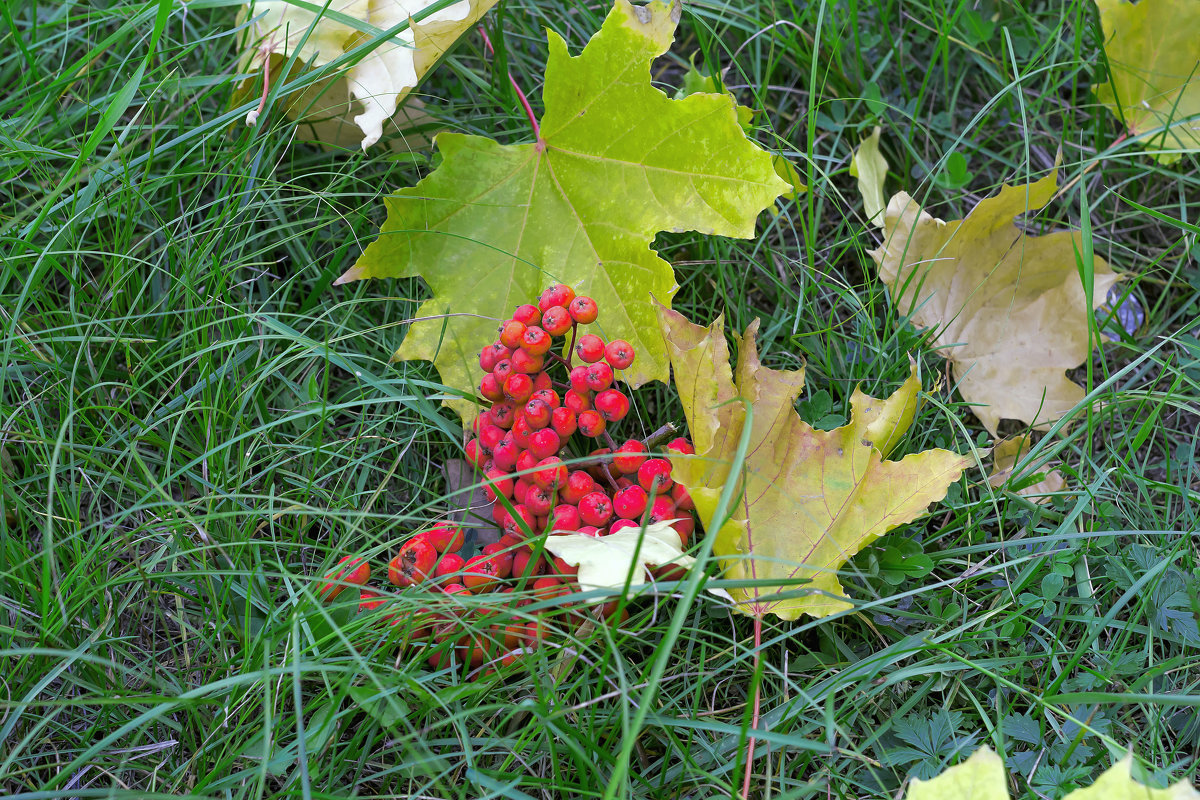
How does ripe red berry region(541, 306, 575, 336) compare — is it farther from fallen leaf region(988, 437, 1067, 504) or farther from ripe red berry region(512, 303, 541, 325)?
fallen leaf region(988, 437, 1067, 504)

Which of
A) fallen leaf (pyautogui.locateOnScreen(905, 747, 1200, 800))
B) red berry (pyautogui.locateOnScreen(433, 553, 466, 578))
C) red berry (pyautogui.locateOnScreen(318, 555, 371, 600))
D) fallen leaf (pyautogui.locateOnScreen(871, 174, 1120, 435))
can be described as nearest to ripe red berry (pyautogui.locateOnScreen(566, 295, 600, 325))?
red berry (pyautogui.locateOnScreen(433, 553, 466, 578))

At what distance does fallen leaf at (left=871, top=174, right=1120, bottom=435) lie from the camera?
2.16 m

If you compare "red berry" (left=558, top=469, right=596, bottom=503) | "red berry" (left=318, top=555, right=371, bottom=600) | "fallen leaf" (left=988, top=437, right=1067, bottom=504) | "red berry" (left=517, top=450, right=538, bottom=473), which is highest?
"red berry" (left=517, top=450, right=538, bottom=473)

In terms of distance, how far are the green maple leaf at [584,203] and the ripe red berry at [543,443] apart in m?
0.26

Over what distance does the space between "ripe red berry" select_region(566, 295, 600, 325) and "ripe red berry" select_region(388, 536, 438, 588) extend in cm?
57

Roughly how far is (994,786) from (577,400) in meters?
1.02

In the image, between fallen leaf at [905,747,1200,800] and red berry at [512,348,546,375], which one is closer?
fallen leaf at [905,747,1200,800]

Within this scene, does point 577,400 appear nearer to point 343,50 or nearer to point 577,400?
point 577,400

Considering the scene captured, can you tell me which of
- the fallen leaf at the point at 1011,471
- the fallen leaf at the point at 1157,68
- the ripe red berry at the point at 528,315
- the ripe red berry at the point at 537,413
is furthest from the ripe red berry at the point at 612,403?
the fallen leaf at the point at 1157,68

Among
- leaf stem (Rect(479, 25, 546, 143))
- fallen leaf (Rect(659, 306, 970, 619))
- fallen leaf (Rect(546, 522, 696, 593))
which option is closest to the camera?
fallen leaf (Rect(546, 522, 696, 593))

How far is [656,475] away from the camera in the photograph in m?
1.79

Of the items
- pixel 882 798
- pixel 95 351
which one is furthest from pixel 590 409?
pixel 95 351

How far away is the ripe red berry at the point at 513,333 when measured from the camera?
6.01 ft

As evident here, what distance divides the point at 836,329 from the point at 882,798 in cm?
116
